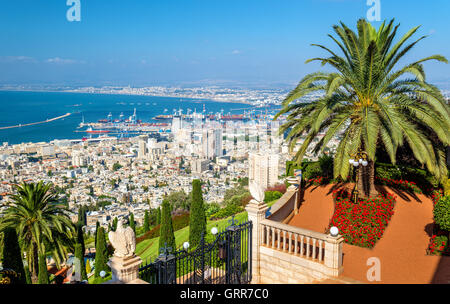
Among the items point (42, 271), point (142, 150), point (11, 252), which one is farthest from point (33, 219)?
point (142, 150)

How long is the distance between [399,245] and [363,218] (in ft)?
2.90

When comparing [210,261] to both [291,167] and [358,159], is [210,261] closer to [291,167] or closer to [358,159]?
[358,159]

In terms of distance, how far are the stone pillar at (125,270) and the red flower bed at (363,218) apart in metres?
4.77

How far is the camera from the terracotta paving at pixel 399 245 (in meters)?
5.97

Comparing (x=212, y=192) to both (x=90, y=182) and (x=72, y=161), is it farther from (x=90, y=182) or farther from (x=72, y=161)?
(x=72, y=161)

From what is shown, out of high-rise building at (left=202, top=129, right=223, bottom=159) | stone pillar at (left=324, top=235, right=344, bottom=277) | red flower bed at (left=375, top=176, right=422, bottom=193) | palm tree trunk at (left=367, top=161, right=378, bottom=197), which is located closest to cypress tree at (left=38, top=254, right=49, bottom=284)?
stone pillar at (left=324, top=235, right=344, bottom=277)

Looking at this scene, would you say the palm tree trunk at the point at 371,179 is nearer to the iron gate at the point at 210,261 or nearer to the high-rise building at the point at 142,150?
the iron gate at the point at 210,261

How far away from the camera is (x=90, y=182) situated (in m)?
49.5

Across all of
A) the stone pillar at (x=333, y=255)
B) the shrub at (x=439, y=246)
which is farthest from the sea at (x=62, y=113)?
the stone pillar at (x=333, y=255)

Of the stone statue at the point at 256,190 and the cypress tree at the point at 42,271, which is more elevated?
the stone statue at the point at 256,190

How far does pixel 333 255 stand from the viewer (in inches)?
217

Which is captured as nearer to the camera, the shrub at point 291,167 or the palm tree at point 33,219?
the palm tree at point 33,219

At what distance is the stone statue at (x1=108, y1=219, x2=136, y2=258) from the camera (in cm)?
421

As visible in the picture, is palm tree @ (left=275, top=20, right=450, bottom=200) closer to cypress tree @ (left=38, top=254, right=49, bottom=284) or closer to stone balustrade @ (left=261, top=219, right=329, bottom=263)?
stone balustrade @ (left=261, top=219, right=329, bottom=263)
